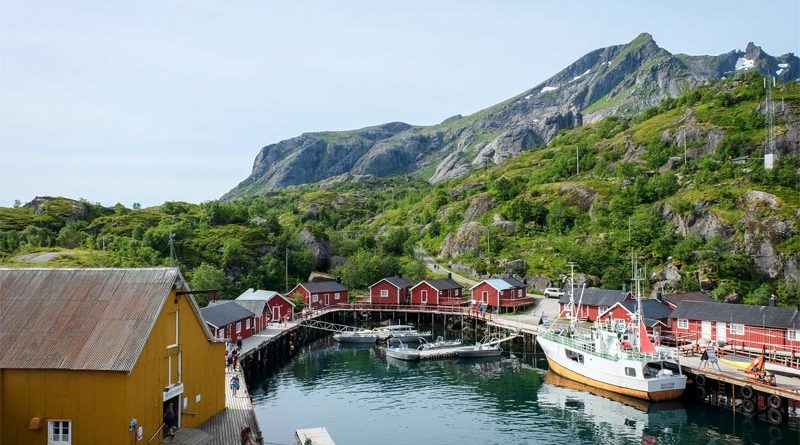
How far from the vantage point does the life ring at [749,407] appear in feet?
128

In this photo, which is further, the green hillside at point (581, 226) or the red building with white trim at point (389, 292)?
the red building with white trim at point (389, 292)

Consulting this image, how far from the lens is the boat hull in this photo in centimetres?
4219

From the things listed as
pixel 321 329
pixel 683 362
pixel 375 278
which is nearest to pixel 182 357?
pixel 683 362

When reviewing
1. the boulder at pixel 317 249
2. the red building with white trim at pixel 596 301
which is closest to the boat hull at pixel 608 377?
the red building with white trim at pixel 596 301

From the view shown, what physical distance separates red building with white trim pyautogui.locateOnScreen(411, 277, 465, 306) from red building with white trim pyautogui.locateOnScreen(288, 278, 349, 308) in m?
10.1

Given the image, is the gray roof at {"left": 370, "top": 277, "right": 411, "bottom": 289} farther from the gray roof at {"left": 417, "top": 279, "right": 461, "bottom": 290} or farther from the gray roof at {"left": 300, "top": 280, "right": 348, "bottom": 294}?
the gray roof at {"left": 300, "top": 280, "right": 348, "bottom": 294}

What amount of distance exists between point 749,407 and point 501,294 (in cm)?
3922

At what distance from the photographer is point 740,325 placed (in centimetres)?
4991

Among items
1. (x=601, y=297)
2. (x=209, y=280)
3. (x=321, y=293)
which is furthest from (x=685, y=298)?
(x=209, y=280)

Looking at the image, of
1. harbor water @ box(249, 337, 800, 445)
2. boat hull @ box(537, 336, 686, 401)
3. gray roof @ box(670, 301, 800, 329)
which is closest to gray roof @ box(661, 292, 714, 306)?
gray roof @ box(670, 301, 800, 329)

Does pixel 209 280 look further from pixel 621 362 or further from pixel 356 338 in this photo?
pixel 621 362

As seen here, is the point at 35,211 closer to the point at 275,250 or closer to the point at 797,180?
the point at 275,250

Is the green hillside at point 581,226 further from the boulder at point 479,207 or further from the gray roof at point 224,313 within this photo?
the gray roof at point 224,313

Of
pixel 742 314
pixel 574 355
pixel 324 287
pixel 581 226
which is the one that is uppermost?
pixel 581 226
